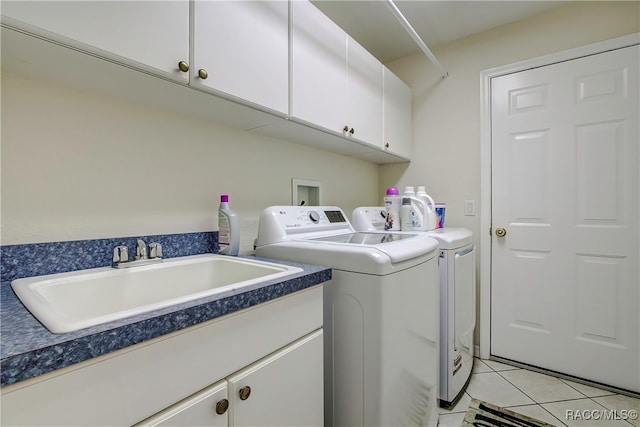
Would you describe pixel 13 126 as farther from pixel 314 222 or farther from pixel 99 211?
pixel 314 222

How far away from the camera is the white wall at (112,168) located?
3.06 feet

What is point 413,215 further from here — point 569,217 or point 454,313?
point 569,217

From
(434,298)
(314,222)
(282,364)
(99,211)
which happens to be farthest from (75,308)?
(434,298)

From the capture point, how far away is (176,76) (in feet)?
3.15

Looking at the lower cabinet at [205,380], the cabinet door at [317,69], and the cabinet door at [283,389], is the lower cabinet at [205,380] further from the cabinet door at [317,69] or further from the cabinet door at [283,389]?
the cabinet door at [317,69]

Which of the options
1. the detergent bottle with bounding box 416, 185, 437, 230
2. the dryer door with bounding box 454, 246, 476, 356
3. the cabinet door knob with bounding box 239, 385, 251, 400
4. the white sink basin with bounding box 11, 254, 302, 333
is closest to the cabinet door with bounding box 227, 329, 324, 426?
the cabinet door knob with bounding box 239, 385, 251, 400

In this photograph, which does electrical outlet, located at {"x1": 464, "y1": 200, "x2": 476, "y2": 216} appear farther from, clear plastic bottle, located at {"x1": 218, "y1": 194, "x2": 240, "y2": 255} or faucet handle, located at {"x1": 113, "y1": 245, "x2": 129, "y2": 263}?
faucet handle, located at {"x1": 113, "y1": 245, "x2": 129, "y2": 263}

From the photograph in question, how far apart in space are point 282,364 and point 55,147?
3.36 feet

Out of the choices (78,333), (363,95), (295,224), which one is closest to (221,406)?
(78,333)

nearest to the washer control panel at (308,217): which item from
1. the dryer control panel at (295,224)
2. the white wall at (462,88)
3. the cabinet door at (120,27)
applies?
the dryer control panel at (295,224)

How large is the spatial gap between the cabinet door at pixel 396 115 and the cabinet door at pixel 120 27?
1502 mm

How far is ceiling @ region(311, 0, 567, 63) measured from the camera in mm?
1974

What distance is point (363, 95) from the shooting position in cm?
187

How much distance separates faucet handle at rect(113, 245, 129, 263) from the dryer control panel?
559mm
